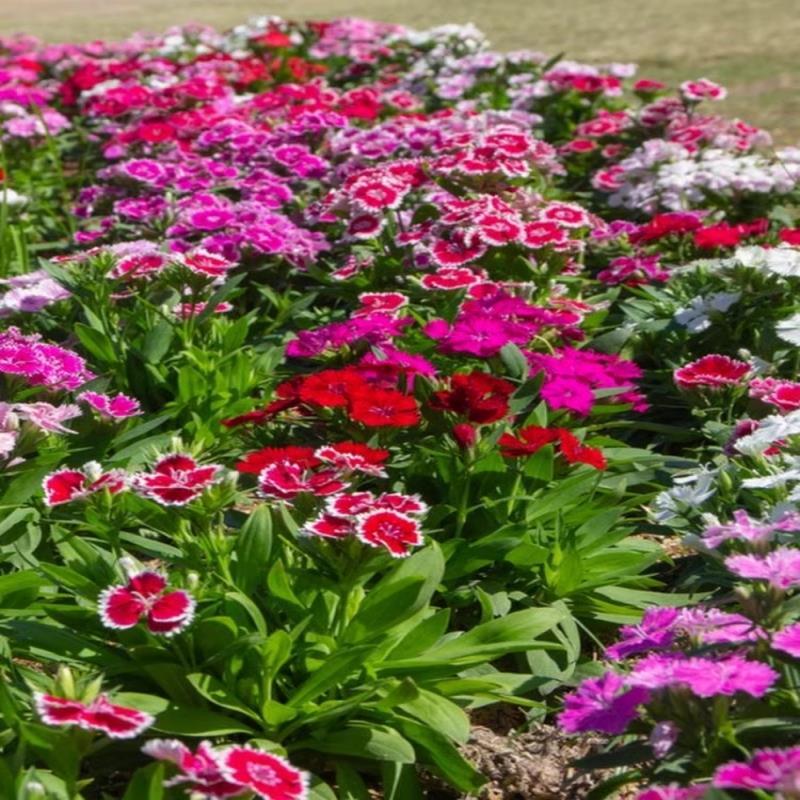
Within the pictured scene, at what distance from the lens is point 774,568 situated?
6.81 feet

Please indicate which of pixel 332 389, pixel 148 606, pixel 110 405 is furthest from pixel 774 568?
pixel 110 405

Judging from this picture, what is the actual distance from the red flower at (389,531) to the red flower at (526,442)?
22.4 inches

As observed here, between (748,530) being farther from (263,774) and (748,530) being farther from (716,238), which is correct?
(716,238)

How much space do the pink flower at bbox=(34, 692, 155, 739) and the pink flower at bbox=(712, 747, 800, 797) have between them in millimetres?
809

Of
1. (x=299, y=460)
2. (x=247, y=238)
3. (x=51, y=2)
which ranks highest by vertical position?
(x=299, y=460)

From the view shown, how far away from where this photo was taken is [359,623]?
Result: 2555 millimetres

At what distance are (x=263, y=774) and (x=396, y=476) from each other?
1520 millimetres

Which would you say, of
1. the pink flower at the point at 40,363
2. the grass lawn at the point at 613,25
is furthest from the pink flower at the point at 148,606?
the grass lawn at the point at 613,25

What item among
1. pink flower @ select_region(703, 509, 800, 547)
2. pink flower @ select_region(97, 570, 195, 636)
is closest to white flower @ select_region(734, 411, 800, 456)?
pink flower @ select_region(703, 509, 800, 547)

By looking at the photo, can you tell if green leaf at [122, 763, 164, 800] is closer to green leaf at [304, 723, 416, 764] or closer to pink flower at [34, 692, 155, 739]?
pink flower at [34, 692, 155, 739]

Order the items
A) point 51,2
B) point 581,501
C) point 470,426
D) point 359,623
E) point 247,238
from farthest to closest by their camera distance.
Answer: point 51,2, point 247,238, point 581,501, point 470,426, point 359,623

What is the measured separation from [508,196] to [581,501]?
184cm

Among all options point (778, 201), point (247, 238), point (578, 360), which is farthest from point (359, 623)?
point (778, 201)

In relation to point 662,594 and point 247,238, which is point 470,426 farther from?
point 247,238
